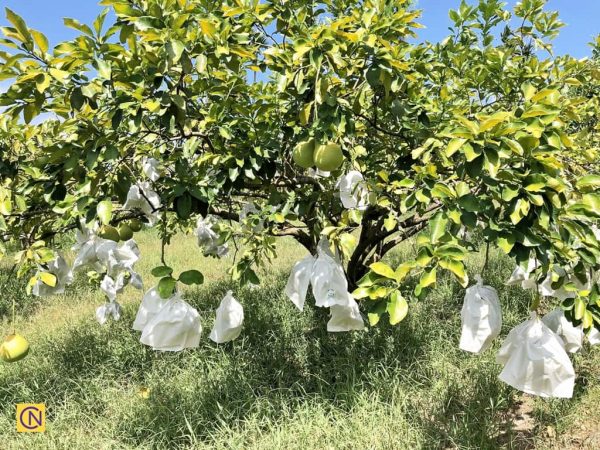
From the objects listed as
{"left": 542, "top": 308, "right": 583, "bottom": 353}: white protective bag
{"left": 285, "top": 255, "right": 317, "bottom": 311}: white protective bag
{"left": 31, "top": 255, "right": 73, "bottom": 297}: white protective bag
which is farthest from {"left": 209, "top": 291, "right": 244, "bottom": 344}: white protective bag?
{"left": 542, "top": 308, "right": 583, "bottom": 353}: white protective bag

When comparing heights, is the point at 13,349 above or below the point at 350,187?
below

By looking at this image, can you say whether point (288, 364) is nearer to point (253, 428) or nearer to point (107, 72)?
point (253, 428)

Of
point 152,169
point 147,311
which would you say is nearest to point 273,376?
point 147,311

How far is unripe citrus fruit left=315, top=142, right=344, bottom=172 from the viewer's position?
1.39 metres

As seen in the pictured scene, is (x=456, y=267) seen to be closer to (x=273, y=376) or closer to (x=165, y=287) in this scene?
(x=165, y=287)

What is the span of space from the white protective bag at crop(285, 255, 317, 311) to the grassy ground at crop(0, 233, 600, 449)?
799 mm

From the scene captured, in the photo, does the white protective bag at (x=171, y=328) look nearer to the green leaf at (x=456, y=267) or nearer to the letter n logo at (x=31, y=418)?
the green leaf at (x=456, y=267)

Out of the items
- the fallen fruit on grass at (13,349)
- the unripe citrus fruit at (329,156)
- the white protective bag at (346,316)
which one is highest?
the unripe citrus fruit at (329,156)

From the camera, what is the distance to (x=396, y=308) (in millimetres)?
1170

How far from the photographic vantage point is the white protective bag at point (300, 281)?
1640 mm

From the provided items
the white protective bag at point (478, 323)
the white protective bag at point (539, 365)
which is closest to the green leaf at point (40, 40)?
the white protective bag at point (478, 323)

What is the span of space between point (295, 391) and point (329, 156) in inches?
64.4

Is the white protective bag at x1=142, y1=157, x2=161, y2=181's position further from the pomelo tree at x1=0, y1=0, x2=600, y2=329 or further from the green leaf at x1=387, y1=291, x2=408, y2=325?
the green leaf at x1=387, y1=291, x2=408, y2=325

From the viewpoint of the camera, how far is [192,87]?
5.68 ft
